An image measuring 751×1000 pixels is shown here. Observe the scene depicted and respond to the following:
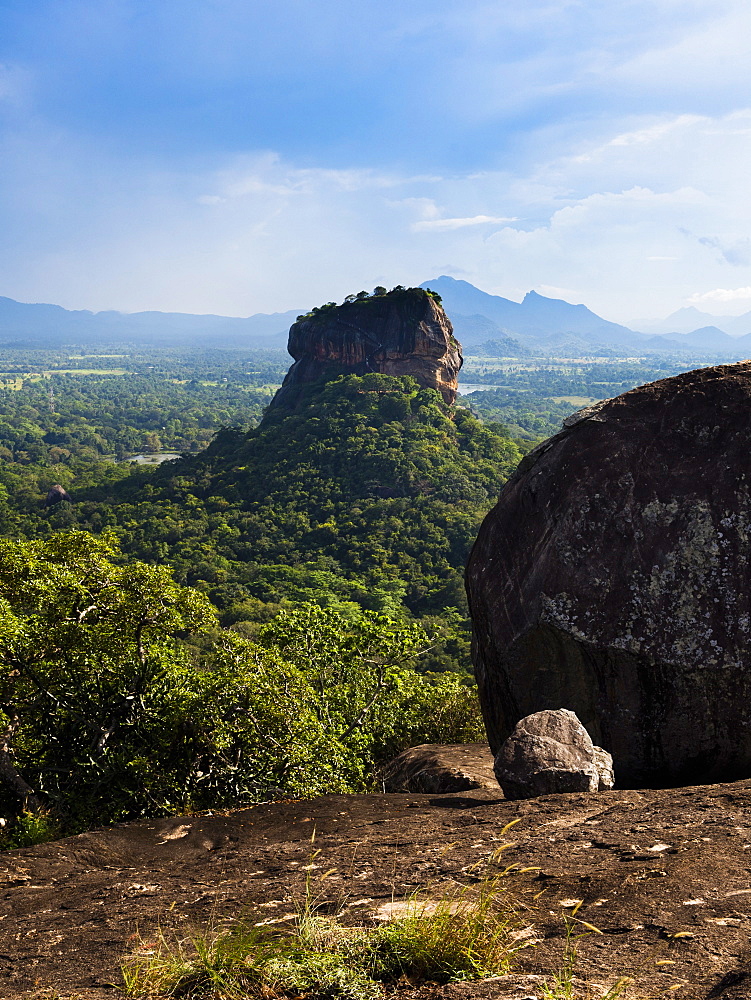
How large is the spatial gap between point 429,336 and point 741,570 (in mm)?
57394

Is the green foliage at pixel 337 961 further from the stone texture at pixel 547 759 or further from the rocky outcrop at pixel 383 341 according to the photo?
the rocky outcrop at pixel 383 341

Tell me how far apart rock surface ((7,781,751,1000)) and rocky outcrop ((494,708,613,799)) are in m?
0.26

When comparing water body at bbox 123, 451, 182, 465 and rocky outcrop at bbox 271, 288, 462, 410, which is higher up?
rocky outcrop at bbox 271, 288, 462, 410

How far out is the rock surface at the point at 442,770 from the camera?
7488 mm

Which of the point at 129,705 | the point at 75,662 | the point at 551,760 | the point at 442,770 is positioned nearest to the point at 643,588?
the point at 551,760

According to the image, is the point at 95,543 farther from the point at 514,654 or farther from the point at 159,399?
the point at 159,399

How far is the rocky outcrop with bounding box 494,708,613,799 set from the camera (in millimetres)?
5473

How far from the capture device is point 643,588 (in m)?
6.63

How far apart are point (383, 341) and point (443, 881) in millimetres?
61687

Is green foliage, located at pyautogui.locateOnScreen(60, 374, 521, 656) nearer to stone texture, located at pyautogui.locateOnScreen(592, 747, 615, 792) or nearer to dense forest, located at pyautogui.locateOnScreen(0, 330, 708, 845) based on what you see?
dense forest, located at pyautogui.locateOnScreen(0, 330, 708, 845)

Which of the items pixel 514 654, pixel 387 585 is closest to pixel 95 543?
pixel 514 654

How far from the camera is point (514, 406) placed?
19612 cm

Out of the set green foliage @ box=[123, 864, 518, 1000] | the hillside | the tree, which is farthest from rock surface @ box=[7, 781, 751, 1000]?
the hillside

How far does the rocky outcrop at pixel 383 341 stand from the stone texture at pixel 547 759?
58.1 m
